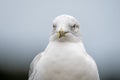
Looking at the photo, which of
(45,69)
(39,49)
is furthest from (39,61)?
(39,49)

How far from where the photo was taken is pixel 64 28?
3340 mm

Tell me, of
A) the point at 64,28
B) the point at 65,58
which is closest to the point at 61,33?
the point at 64,28

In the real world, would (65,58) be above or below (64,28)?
below

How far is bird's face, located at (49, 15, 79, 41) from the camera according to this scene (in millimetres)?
3336

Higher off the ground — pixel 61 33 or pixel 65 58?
pixel 61 33

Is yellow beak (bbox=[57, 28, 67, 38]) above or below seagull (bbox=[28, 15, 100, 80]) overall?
above

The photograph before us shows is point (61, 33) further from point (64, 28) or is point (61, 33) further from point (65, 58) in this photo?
point (65, 58)

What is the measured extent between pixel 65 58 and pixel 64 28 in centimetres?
18

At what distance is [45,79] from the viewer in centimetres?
329

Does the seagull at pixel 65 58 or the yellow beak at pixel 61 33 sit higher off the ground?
the yellow beak at pixel 61 33

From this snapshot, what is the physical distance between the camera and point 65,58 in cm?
329

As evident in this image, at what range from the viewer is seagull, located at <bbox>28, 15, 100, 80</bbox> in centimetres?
326

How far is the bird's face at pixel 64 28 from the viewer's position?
3.34 metres

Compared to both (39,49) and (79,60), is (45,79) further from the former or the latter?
(39,49)
